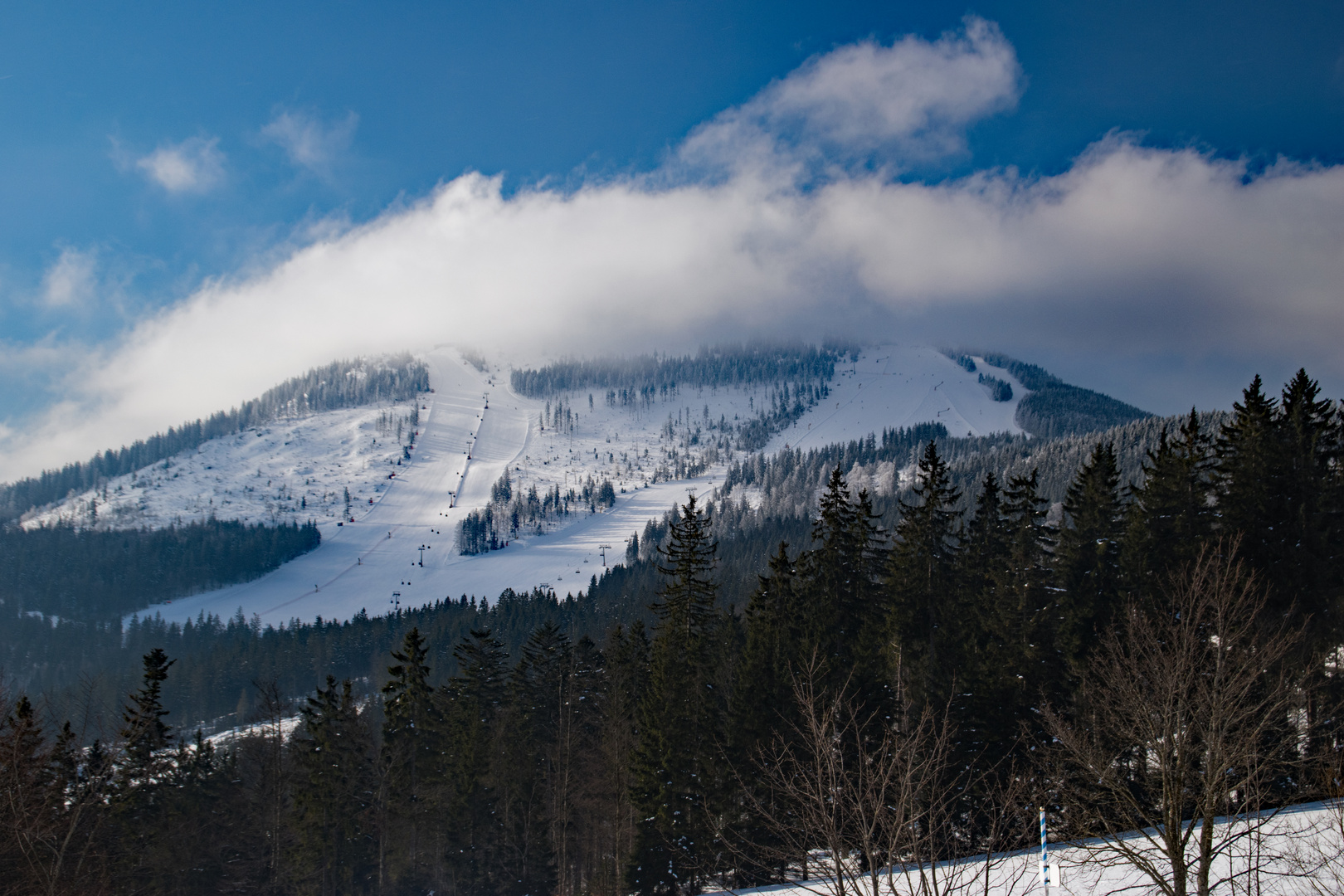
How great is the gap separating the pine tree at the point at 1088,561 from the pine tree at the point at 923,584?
4.43 metres

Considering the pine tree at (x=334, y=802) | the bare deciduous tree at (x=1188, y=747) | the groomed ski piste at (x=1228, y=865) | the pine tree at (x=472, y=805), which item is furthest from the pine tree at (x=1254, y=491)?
the pine tree at (x=334, y=802)

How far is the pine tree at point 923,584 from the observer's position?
32.0 metres

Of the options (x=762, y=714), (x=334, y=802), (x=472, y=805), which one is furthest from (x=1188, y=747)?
(x=334, y=802)

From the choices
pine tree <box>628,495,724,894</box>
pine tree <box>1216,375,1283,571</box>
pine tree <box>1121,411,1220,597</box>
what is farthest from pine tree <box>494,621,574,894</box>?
pine tree <box>1216,375,1283,571</box>

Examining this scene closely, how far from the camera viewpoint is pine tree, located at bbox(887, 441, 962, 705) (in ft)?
105

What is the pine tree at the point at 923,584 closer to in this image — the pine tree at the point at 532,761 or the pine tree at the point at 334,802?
the pine tree at the point at 532,761

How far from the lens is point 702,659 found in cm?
3394

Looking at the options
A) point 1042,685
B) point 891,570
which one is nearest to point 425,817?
point 891,570

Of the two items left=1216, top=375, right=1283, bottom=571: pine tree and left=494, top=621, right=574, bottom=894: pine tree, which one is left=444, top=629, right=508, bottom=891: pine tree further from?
left=1216, top=375, right=1283, bottom=571: pine tree

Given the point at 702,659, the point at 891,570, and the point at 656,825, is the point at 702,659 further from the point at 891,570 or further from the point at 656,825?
the point at 891,570

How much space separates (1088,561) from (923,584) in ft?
23.6

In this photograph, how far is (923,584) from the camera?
33.1 meters

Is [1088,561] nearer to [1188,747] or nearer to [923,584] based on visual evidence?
[923,584]

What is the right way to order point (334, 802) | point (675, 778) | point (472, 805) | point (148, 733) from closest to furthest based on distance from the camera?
point (675, 778) < point (148, 733) < point (334, 802) < point (472, 805)
